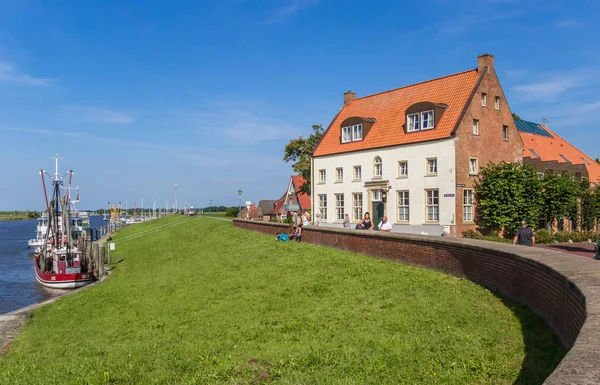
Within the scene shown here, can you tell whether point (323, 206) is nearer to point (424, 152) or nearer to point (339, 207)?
point (339, 207)

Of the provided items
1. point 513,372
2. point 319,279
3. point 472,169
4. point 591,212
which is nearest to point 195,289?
point 319,279

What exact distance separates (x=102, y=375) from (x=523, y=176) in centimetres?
2990

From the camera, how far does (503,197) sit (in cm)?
3173

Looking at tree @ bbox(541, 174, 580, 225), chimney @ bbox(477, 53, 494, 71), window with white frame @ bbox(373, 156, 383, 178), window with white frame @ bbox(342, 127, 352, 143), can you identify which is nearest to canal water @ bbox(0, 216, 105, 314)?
window with white frame @ bbox(373, 156, 383, 178)

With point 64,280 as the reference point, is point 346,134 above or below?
above

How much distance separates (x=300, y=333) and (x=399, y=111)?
2825 cm

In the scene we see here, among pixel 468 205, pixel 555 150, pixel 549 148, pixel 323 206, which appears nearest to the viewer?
pixel 468 205

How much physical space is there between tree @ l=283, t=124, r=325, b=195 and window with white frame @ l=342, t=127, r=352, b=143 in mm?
13893

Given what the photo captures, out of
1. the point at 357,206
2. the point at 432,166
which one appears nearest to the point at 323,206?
the point at 357,206

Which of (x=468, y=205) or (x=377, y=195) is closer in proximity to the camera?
(x=468, y=205)

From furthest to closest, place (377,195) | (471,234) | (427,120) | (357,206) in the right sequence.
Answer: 1. (357,206)
2. (377,195)
3. (427,120)
4. (471,234)

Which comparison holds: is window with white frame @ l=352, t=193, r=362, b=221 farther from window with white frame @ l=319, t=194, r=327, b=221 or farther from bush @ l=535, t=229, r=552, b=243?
bush @ l=535, t=229, r=552, b=243

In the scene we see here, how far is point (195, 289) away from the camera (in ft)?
67.0

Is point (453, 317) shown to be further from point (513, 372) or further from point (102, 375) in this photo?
point (102, 375)
